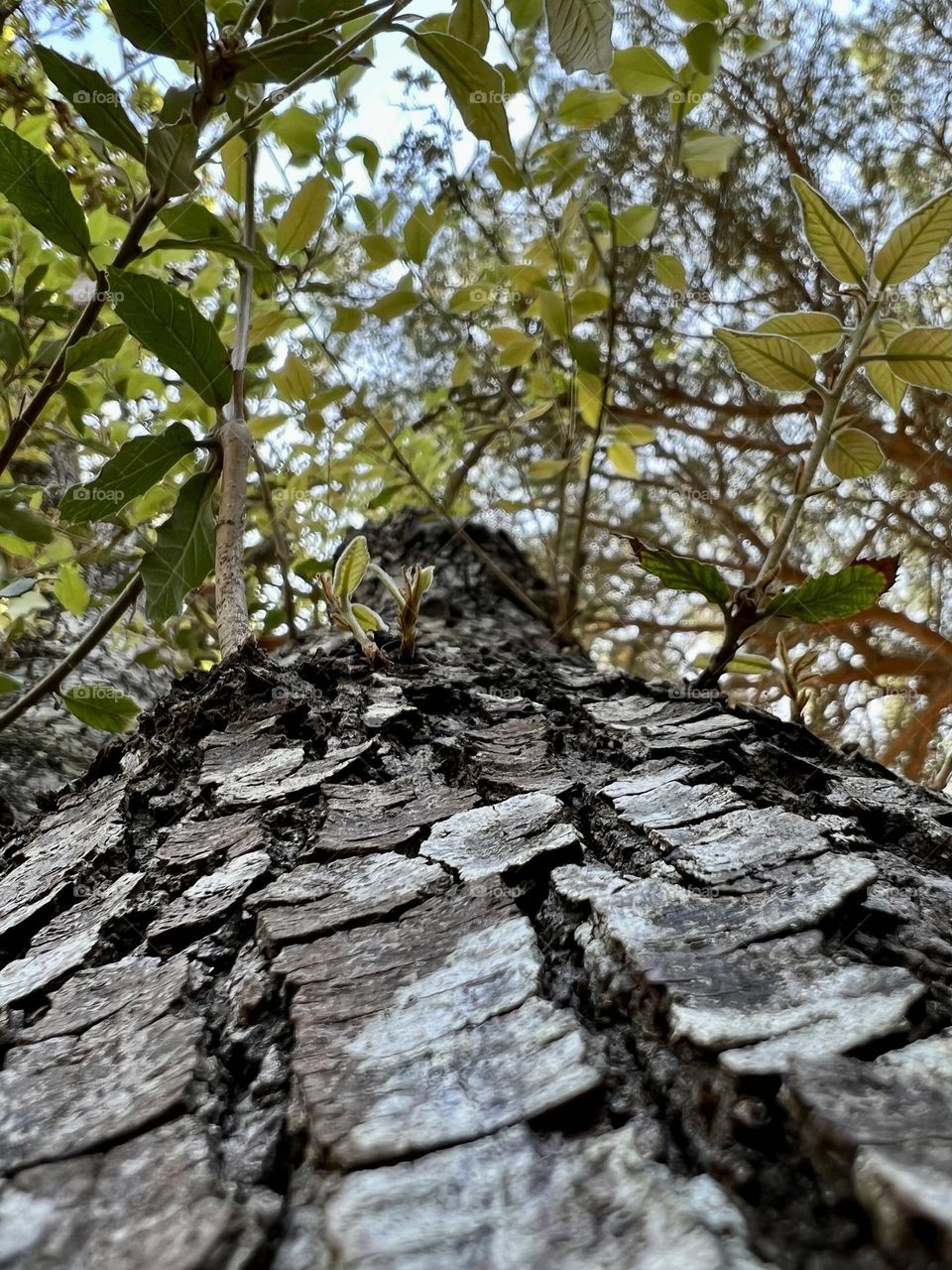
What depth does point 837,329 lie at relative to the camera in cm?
82

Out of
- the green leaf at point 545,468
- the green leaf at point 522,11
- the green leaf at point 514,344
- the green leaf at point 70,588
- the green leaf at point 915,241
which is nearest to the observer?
the green leaf at point 915,241

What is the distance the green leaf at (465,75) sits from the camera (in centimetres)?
84

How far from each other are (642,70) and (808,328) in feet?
1.88

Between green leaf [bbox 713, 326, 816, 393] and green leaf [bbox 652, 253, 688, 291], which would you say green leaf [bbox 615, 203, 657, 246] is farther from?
green leaf [bbox 713, 326, 816, 393]

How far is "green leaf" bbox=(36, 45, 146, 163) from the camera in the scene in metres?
0.73

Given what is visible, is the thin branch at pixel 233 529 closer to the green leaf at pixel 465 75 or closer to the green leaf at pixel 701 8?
the green leaf at pixel 465 75

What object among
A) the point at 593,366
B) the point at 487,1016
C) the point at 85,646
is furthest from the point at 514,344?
the point at 487,1016

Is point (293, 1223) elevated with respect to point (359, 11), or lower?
lower

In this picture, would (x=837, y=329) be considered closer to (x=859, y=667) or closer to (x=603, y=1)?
(x=603, y=1)

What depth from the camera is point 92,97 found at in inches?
29.0

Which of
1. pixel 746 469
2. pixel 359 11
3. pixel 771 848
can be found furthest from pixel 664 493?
pixel 771 848

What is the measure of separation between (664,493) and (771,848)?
213cm

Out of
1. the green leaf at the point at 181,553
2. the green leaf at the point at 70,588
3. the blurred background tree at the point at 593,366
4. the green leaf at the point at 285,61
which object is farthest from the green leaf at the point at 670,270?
the green leaf at the point at 70,588

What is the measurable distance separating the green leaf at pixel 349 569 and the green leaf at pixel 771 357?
0.43 m
